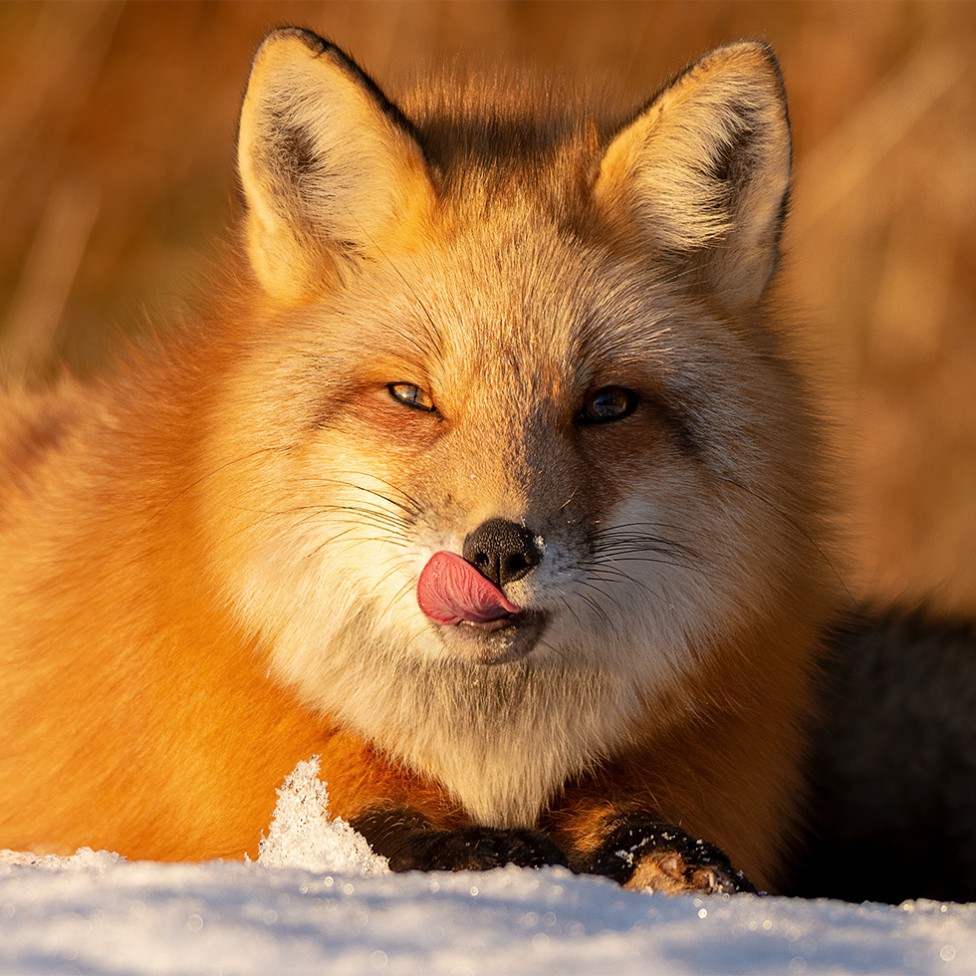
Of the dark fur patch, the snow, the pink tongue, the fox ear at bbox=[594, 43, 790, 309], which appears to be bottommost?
the dark fur patch

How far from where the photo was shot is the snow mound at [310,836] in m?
2.41

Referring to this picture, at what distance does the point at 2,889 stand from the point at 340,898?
46cm

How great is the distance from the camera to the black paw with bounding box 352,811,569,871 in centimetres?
240

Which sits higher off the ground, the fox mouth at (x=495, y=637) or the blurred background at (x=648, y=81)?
the blurred background at (x=648, y=81)

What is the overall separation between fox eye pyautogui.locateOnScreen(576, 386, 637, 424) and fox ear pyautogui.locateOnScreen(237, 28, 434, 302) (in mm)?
548

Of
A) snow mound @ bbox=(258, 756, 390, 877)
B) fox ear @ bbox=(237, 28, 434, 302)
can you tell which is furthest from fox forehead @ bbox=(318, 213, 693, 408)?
snow mound @ bbox=(258, 756, 390, 877)

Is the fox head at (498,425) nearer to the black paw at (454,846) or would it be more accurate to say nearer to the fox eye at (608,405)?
the fox eye at (608,405)

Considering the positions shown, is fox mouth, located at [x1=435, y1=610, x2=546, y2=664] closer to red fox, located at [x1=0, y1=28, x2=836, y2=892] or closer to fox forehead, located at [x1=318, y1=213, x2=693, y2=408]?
red fox, located at [x1=0, y1=28, x2=836, y2=892]

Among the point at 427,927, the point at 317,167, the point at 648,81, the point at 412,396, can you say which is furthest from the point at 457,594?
the point at 648,81

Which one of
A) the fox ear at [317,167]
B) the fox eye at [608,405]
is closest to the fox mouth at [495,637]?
the fox eye at [608,405]

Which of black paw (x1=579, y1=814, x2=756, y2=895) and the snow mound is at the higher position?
the snow mound

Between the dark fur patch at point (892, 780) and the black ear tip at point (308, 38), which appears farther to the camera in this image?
the dark fur patch at point (892, 780)

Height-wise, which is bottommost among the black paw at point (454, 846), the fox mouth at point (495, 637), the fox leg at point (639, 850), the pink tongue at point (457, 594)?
the fox leg at point (639, 850)

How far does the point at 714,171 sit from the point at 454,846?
160 centimetres
